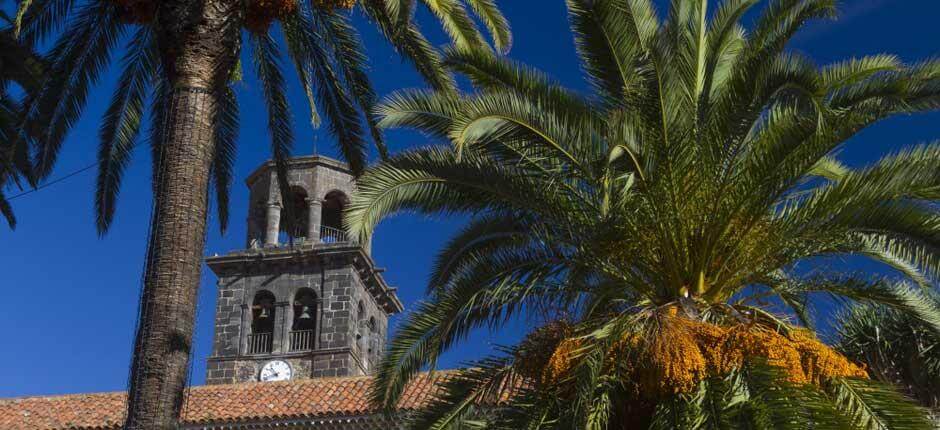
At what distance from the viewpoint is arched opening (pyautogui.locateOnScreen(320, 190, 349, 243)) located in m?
39.6

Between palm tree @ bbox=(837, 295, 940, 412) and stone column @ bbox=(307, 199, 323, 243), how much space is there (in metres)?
24.8

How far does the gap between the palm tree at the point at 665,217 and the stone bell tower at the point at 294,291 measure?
26.1 metres

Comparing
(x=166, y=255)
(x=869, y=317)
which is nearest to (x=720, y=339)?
(x=166, y=255)

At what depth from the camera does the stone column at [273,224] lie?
3925cm

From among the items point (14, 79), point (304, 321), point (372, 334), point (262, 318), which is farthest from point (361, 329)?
point (14, 79)

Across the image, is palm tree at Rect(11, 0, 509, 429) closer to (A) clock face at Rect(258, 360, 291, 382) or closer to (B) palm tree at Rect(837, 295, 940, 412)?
(B) palm tree at Rect(837, 295, 940, 412)

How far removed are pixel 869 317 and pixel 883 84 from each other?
16.7 feet

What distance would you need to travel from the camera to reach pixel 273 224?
39.4 meters

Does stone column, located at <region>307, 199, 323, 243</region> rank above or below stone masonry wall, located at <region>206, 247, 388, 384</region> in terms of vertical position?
above

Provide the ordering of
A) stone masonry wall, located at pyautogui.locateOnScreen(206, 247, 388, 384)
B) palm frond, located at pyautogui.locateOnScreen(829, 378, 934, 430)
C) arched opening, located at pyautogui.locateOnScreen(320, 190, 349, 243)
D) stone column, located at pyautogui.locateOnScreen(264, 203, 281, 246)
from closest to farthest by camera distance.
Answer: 1. palm frond, located at pyautogui.locateOnScreen(829, 378, 934, 430)
2. stone masonry wall, located at pyautogui.locateOnScreen(206, 247, 388, 384)
3. stone column, located at pyautogui.locateOnScreen(264, 203, 281, 246)
4. arched opening, located at pyautogui.locateOnScreen(320, 190, 349, 243)

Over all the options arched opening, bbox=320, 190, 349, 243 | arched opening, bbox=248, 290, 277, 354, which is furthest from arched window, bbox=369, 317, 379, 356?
arched opening, bbox=248, 290, 277, 354

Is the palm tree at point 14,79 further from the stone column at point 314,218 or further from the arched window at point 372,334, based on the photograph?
the arched window at point 372,334

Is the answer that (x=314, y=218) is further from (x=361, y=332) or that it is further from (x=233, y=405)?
(x=233, y=405)

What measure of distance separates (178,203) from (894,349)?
9027mm
